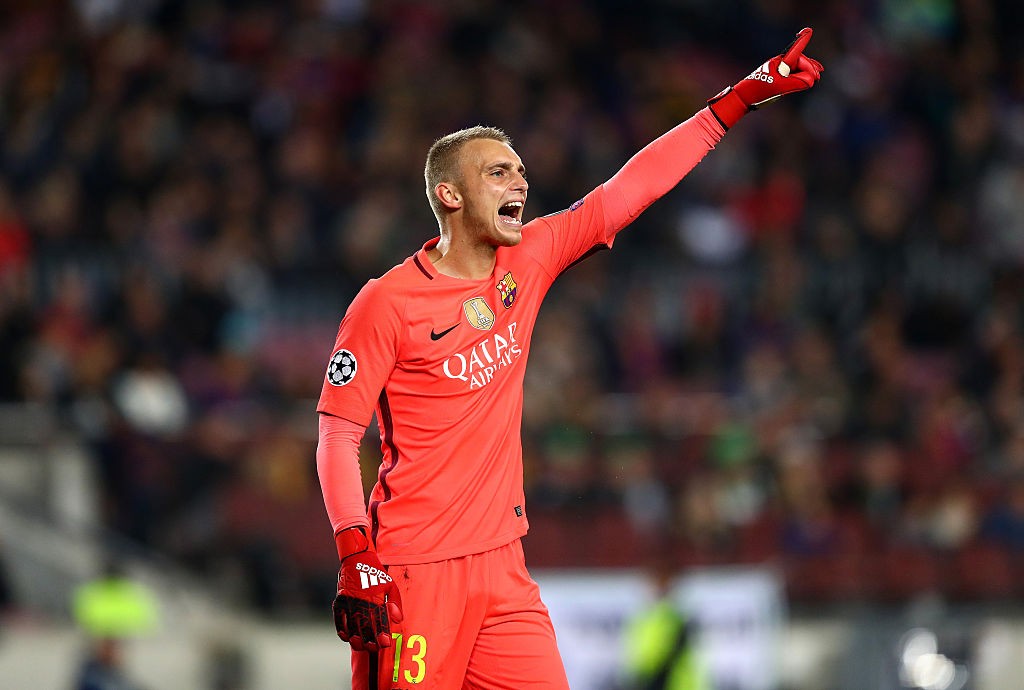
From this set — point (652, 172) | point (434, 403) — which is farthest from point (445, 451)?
point (652, 172)

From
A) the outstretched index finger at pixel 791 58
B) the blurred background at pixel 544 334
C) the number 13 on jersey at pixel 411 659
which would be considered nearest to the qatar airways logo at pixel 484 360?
the number 13 on jersey at pixel 411 659

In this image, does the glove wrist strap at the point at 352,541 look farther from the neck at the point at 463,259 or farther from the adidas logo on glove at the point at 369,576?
the neck at the point at 463,259

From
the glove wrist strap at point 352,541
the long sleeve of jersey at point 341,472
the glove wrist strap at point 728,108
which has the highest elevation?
the glove wrist strap at point 728,108

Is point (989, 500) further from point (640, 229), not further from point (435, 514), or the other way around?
point (435, 514)

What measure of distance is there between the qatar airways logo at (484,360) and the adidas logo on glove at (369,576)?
67 cm

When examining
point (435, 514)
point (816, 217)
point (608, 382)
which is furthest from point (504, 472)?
point (816, 217)

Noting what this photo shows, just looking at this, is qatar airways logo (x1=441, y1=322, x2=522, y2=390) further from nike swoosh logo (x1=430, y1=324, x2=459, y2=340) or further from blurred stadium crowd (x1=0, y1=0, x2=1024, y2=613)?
blurred stadium crowd (x1=0, y1=0, x2=1024, y2=613)

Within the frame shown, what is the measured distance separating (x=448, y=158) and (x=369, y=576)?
1.39 m

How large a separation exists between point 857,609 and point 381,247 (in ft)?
15.3

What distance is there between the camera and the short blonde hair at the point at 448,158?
4953mm

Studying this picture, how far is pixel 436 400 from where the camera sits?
4.78 metres

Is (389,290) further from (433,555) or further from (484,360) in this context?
(433,555)

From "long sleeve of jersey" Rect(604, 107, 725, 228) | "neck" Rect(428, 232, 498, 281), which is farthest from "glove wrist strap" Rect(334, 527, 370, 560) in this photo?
"long sleeve of jersey" Rect(604, 107, 725, 228)

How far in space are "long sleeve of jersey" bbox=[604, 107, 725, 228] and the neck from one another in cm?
48
